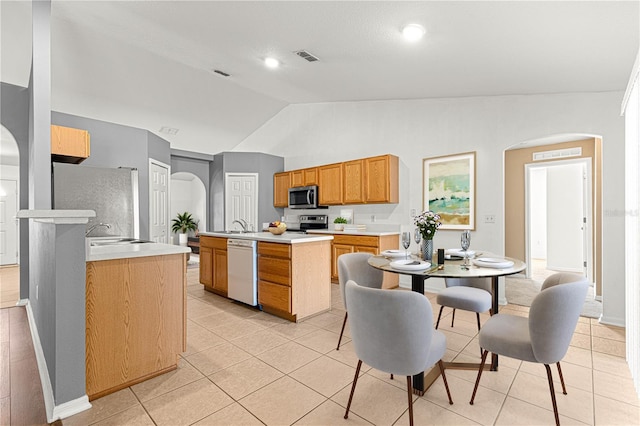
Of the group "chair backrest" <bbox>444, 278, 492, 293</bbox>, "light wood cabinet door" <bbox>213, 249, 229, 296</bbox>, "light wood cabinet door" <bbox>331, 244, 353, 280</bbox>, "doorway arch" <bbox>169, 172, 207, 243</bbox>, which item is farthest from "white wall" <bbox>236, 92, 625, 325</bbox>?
"doorway arch" <bbox>169, 172, 207, 243</bbox>

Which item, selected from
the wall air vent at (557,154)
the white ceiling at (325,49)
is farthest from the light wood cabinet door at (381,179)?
the wall air vent at (557,154)

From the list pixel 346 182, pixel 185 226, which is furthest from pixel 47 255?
pixel 185 226

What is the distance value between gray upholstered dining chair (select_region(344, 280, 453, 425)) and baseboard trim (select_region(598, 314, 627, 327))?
9.50 feet

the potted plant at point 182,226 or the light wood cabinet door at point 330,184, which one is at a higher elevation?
the light wood cabinet door at point 330,184

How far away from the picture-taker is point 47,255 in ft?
6.49

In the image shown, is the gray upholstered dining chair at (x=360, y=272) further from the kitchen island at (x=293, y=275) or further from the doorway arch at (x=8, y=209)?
the doorway arch at (x=8, y=209)

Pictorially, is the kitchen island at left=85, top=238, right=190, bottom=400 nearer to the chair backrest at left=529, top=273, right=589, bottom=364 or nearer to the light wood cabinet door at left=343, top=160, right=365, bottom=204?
the chair backrest at left=529, top=273, right=589, bottom=364

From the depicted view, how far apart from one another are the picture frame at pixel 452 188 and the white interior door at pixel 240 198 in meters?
3.65

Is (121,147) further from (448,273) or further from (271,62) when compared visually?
(448,273)

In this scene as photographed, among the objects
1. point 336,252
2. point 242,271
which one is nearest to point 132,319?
point 242,271

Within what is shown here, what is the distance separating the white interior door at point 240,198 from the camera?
662cm

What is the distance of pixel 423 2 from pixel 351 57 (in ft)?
3.79

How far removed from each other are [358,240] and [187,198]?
8.03 m

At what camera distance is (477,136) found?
13.3ft
